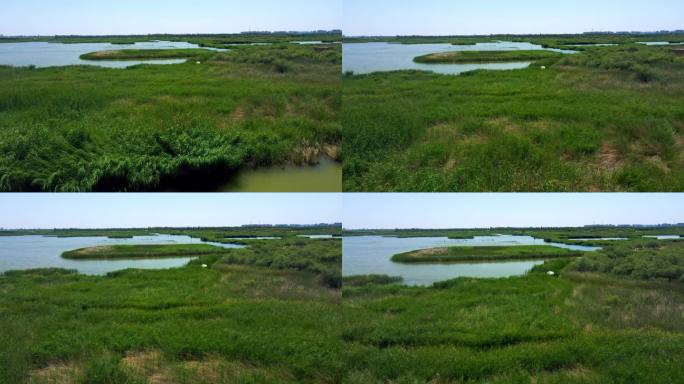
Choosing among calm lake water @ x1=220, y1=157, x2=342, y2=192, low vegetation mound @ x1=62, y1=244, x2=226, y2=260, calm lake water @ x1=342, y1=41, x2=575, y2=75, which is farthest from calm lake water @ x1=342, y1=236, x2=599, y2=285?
low vegetation mound @ x1=62, y1=244, x2=226, y2=260

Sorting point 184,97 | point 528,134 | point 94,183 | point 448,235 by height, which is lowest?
point 448,235

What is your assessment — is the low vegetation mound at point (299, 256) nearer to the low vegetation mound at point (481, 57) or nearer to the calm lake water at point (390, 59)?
the calm lake water at point (390, 59)

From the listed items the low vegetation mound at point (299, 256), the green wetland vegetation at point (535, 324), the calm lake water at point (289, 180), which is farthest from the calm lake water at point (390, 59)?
the green wetland vegetation at point (535, 324)

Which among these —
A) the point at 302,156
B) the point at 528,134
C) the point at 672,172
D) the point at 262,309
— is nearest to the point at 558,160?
the point at 528,134

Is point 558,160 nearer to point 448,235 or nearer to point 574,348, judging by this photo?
point 574,348

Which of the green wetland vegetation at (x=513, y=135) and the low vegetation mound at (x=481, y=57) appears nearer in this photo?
the green wetland vegetation at (x=513, y=135)
